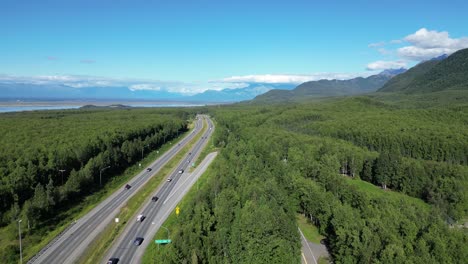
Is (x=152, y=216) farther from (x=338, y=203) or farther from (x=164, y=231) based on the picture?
(x=338, y=203)

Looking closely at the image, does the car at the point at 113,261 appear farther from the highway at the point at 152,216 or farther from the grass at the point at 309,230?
the grass at the point at 309,230

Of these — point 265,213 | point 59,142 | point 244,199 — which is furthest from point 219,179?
point 59,142

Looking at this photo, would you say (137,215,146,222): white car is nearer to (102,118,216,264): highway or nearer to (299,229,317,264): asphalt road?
(102,118,216,264): highway

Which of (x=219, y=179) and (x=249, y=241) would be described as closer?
(x=249, y=241)

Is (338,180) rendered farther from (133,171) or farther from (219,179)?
(133,171)

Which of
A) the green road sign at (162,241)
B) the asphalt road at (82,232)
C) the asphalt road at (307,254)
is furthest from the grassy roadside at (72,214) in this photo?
the asphalt road at (307,254)

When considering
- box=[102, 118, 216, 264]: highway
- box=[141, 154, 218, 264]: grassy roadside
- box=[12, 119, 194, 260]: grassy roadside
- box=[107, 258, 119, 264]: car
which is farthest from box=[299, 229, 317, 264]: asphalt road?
box=[12, 119, 194, 260]: grassy roadside

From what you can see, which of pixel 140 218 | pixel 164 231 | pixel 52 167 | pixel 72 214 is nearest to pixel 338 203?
pixel 164 231
